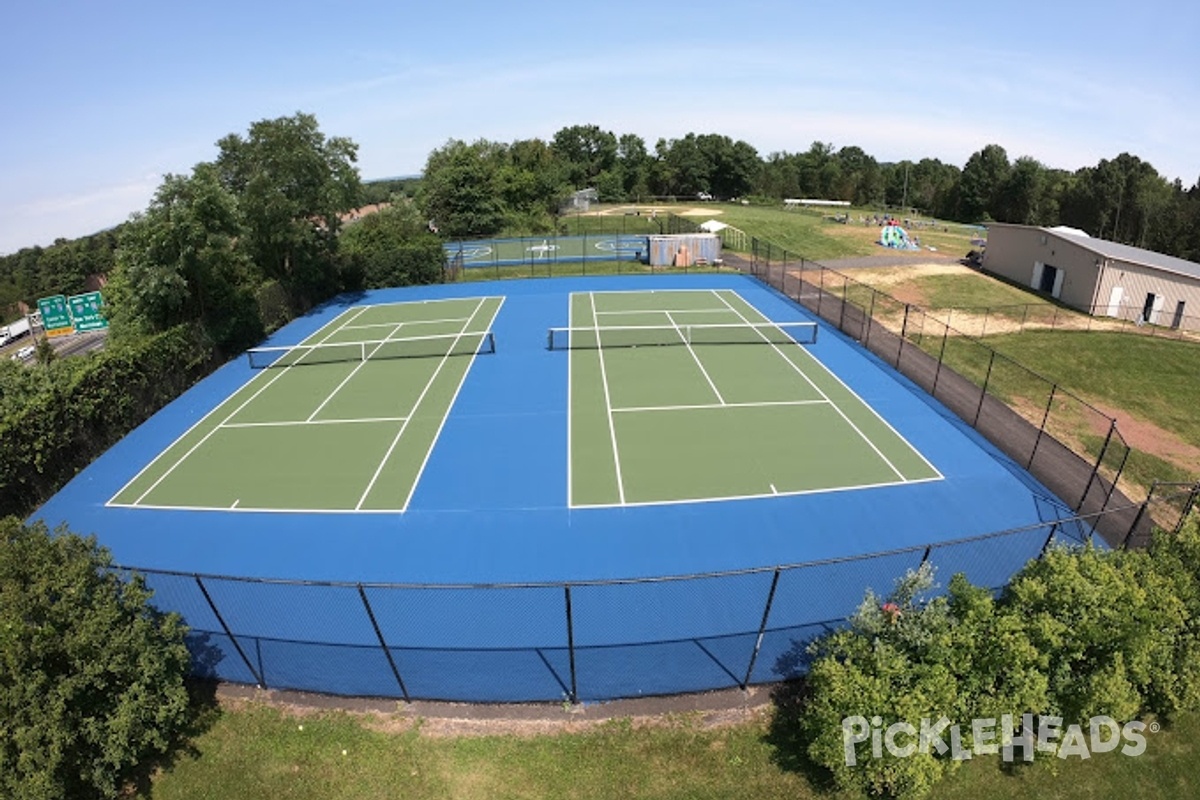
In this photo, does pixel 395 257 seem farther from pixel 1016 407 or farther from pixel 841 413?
pixel 1016 407

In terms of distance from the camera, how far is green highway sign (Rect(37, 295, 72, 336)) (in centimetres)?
3794

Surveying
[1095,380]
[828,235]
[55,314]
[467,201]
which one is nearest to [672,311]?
[1095,380]

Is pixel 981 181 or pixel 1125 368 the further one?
pixel 981 181

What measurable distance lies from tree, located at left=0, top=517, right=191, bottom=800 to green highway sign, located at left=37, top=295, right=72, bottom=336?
39232 mm

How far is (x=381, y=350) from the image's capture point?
27422 millimetres

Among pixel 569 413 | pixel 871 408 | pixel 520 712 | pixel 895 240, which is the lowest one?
pixel 520 712

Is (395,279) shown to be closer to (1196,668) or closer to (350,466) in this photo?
(350,466)

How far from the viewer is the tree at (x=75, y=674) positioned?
25.0 feet

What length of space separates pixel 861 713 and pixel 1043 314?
107 ft

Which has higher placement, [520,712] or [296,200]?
[296,200]

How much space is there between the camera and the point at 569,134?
395ft

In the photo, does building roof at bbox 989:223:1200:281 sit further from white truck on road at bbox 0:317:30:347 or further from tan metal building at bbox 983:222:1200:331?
white truck on road at bbox 0:317:30:347

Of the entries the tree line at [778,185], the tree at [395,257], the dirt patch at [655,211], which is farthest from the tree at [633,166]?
the tree at [395,257]

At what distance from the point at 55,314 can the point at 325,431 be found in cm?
3224
